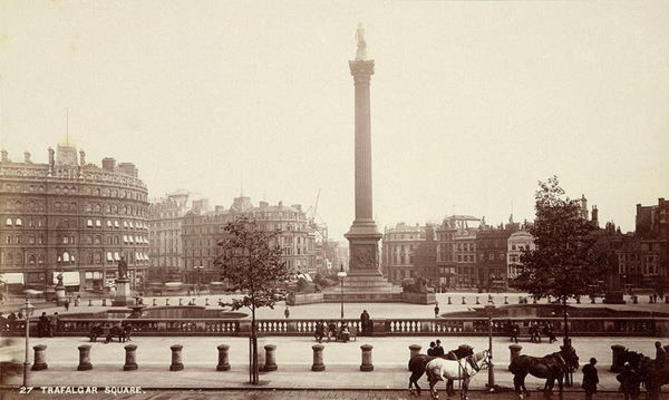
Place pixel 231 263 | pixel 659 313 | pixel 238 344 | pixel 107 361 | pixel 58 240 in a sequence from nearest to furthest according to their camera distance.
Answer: pixel 231 263
pixel 107 361
pixel 238 344
pixel 659 313
pixel 58 240

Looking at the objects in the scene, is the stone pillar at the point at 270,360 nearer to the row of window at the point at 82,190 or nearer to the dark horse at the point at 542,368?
the dark horse at the point at 542,368

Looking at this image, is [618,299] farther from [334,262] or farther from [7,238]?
[334,262]

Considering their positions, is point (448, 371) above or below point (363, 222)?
below

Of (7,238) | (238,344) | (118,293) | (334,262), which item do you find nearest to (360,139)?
(118,293)

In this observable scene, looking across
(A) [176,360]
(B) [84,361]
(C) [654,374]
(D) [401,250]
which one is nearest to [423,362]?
(C) [654,374]

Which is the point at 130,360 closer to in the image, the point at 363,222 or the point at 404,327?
the point at 404,327

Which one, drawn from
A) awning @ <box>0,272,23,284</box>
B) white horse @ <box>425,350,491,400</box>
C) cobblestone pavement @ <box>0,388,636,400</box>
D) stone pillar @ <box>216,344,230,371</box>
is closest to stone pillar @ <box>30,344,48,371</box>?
cobblestone pavement @ <box>0,388,636,400</box>

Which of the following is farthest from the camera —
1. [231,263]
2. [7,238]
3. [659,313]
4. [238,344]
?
[7,238]

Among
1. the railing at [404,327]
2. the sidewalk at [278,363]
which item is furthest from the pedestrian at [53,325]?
the sidewalk at [278,363]
